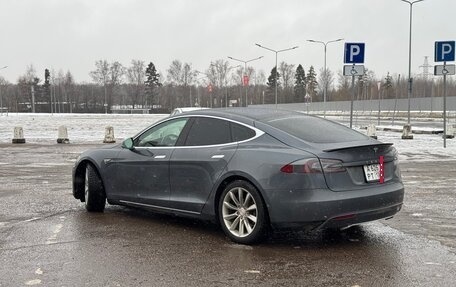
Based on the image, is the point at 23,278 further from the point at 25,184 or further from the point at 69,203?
the point at 25,184

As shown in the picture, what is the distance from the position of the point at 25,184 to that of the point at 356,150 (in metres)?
6.97

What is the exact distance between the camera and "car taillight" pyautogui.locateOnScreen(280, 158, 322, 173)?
16.8 ft

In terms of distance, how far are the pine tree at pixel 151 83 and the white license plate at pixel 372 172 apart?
133935mm

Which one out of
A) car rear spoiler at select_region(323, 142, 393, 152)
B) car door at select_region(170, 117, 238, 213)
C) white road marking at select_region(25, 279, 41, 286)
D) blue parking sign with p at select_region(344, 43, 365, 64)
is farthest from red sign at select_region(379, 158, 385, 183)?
blue parking sign with p at select_region(344, 43, 365, 64)

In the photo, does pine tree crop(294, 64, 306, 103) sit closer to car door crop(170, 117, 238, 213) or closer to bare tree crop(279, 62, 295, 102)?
bare tree crop(279, 62, 295, 102)

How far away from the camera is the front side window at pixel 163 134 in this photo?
254 inches

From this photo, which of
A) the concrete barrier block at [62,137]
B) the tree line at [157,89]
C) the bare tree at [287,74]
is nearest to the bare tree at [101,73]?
→ the tree line at [157,89]

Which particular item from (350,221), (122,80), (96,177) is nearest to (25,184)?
(96,177)

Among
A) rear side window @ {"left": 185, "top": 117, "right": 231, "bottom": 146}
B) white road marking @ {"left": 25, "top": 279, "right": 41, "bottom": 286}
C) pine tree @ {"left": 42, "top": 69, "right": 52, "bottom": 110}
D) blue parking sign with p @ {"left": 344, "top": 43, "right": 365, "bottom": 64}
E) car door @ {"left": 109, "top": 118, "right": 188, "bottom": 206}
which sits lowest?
white road marking @ {"left": 25, "top": 279, "right": 41, "bottom": 286}

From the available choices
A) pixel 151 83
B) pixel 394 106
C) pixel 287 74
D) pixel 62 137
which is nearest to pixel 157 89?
pixel 151 83

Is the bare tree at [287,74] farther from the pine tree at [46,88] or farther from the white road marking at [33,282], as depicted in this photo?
the white road marking at [33,282]

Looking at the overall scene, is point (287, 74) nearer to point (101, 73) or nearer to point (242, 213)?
point (101, 73)

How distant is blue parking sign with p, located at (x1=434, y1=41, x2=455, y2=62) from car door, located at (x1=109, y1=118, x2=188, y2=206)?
1283 centimetres

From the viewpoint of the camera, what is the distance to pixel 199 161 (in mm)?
5926
